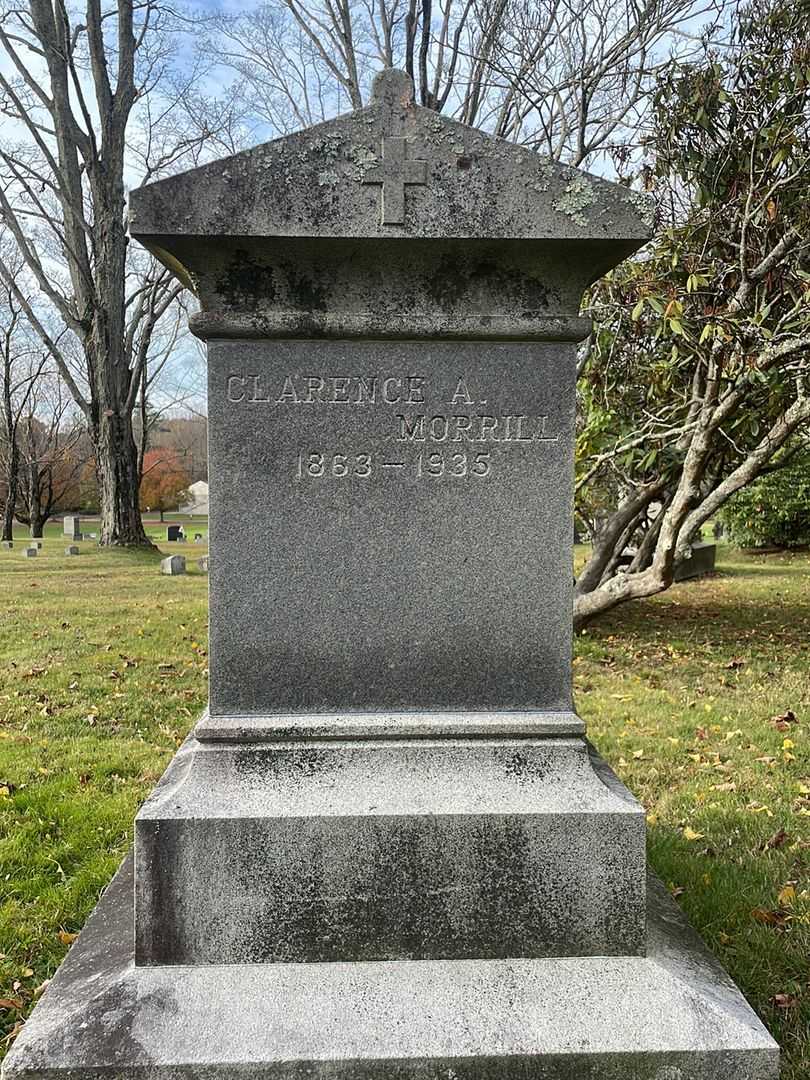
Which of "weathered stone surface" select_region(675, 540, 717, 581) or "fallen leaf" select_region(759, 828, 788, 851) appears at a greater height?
"weathered stone surface" select_region(675, 540, 717, 581)

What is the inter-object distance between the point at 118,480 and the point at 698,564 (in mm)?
13030

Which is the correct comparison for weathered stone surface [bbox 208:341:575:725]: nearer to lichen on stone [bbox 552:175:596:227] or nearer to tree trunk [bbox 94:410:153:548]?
lichen on stone [bbox 552:175:596:227]

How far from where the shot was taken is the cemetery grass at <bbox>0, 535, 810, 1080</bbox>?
2.77m

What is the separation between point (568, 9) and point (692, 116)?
4610mm

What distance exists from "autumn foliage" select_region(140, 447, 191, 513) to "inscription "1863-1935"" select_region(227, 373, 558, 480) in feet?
162

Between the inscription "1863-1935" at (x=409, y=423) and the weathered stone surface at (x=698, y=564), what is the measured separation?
12636mm

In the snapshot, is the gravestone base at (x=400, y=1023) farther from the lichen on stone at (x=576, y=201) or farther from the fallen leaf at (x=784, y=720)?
the fallen leaf at (x=784, y=720)

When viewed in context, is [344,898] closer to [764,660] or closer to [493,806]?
[493,806]

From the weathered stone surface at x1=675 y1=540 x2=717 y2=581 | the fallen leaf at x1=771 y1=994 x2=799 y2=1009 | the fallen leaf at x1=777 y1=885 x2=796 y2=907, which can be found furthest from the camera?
the weathered stone surface at x1=675 y1=540 x2=717 y2=581

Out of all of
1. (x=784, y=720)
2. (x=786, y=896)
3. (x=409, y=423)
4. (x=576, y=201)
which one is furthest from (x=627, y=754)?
(x=576, y=201)

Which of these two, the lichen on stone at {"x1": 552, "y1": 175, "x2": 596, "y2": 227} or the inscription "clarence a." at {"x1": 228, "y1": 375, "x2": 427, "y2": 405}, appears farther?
the inscription "clarence a." at {"x1": 228, "y1": 375, "x2": 427, "y2": 405}

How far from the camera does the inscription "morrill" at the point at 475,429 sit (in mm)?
2271

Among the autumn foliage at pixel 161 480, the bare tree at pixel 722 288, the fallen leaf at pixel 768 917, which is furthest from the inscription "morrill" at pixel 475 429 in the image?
the autumn foliage at pixel 161 480

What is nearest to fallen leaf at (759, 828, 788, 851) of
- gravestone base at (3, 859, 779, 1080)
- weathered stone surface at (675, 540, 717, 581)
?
gravestone base at (3, 859, 779, 1080)
